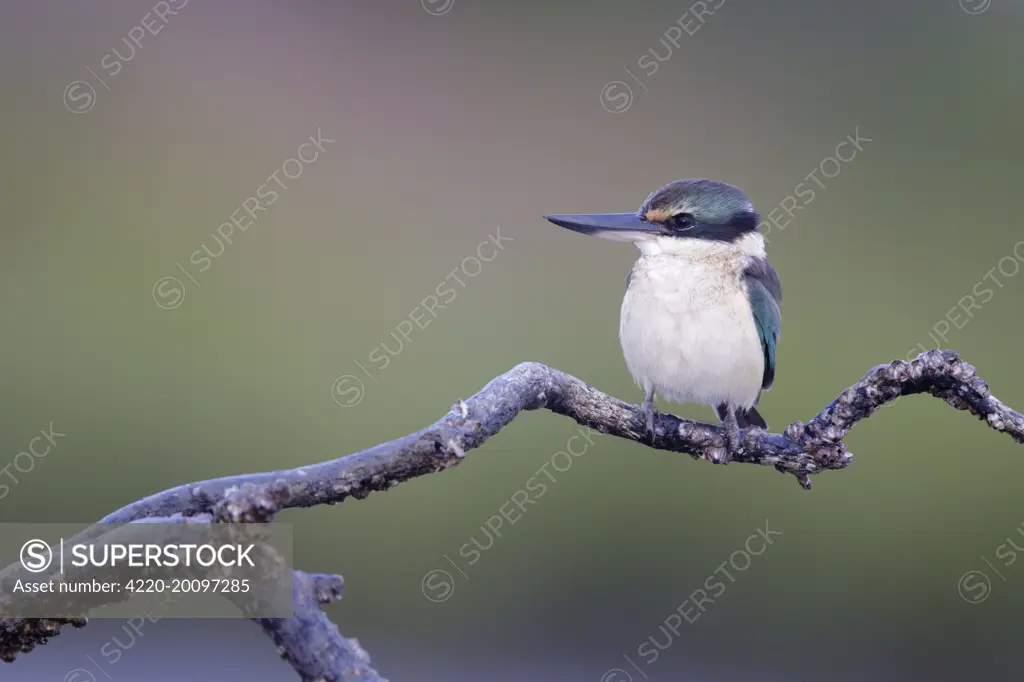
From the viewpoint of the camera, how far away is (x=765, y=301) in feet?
8.91

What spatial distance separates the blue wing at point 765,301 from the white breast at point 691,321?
0.03 m

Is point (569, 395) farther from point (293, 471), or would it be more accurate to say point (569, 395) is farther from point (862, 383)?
point (293, 471)

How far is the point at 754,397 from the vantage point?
2.79 meters

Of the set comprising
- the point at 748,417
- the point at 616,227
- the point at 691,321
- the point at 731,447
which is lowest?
the point at 731,447

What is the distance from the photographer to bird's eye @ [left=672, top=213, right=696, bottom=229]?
257 cm

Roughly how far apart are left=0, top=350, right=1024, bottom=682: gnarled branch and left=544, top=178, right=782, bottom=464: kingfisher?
0.61 metres

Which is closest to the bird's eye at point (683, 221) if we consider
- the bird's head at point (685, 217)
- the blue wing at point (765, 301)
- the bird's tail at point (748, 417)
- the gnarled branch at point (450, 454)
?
the bird's head at point (685, 217)

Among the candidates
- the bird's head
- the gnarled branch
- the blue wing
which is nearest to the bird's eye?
the bird's head

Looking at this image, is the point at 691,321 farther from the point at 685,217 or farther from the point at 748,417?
the point at 748,417

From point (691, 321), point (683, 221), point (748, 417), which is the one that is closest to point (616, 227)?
point (683, 221)

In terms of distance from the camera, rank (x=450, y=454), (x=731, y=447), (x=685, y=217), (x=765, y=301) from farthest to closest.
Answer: (x=765, y=301), (x=685, y=217), (x=731, y=447), (x=450, y=454)

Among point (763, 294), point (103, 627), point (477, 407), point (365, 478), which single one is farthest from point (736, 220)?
point (103, 627)

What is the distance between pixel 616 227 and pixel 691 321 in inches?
14.5

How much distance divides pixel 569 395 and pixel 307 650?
0.81 meters
